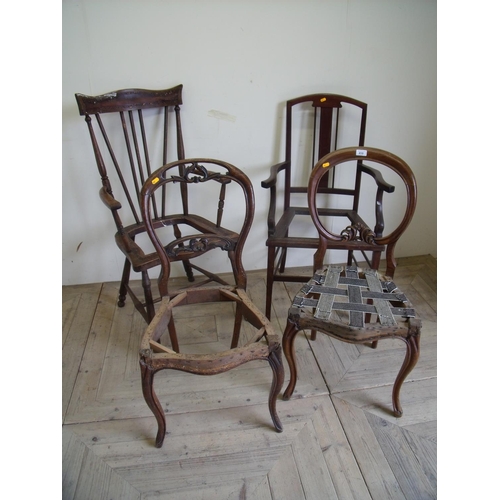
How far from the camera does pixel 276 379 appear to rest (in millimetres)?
1226

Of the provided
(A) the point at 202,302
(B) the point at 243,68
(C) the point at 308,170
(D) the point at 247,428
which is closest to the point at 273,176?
(C) the point at 308,170

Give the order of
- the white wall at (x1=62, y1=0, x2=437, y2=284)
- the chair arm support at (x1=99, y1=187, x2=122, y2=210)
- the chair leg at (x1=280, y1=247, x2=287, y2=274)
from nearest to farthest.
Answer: the chair arm support at (x1=99, y1=187, x2=122, y2=210) < the white wall at (x1=62, y1=0, x2=437, y2=284) < the chair leg at (x1=280, y1=247, x2=287, y2=274)

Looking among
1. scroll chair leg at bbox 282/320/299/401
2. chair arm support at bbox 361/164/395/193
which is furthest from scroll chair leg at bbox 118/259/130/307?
chair arm support at bbox 361/164/395/193

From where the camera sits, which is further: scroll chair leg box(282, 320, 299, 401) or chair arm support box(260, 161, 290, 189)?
chair arm support box(260, 161, 290, 189)

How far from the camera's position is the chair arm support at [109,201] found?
61.4 inches

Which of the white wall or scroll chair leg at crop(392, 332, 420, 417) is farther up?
the white wall

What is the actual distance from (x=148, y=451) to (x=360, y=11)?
2084mm

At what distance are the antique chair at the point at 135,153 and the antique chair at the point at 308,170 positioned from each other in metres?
0.29

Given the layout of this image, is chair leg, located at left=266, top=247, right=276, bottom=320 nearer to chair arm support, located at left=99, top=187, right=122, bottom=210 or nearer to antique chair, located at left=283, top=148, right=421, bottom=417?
antique chair, located at left=283, top=148, right=421, bottom=417

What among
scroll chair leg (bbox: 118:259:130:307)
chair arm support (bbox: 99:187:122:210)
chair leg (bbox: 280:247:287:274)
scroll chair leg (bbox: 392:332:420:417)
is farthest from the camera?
chair leg (bbox: 280:247:287:274)

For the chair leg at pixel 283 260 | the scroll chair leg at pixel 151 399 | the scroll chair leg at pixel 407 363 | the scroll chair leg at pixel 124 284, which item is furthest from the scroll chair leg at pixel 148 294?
the scroll chair leg at pixel 407 363

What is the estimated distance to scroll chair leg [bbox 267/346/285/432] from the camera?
3.86 ft

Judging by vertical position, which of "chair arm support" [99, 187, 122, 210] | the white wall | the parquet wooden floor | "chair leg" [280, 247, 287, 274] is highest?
the white wall

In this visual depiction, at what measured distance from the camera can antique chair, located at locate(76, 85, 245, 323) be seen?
163 cm
